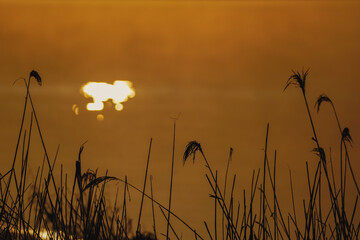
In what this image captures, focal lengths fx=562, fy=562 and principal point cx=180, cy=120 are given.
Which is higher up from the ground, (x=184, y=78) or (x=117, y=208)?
(x=184, y=78)

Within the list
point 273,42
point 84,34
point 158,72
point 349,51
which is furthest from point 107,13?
point 349,51

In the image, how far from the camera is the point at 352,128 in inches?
109

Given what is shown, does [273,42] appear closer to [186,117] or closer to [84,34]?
[186,117]

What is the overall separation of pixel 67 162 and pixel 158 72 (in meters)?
0.66

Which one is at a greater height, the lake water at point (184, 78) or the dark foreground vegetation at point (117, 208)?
the lake water at point (184, 78)

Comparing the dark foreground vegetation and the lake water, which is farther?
the lake water

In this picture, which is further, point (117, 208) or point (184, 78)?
Answer: point (184, 78)

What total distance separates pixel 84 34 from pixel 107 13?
6.5 inches

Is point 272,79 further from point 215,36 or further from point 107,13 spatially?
point 107,13

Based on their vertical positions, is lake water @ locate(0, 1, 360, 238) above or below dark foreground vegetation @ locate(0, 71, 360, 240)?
above

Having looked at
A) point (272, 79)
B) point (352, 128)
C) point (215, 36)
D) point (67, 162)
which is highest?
point (215, 36)

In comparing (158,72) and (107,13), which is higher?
(107,13)

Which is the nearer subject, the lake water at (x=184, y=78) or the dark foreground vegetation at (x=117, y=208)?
the dark foreground vegetation at (x=117, y=208)

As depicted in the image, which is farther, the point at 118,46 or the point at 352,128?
the point at 118,46
